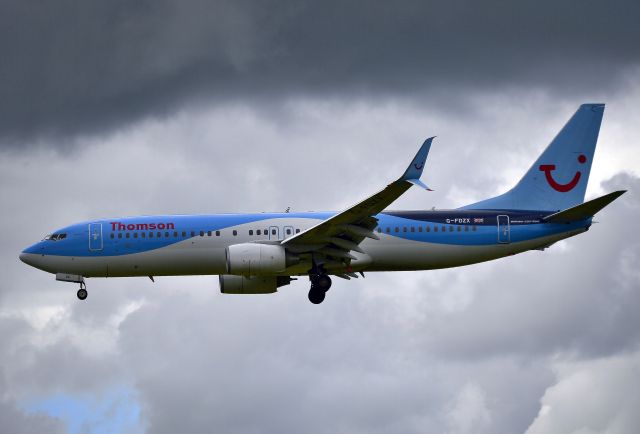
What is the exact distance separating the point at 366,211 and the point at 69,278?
16.4 metres

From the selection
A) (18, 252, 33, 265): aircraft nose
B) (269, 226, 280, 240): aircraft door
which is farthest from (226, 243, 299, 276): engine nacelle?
(18, 252, 33, 265): aircraft nose

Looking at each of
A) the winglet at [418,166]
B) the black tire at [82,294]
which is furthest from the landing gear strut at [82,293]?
the winglet at [418,166]

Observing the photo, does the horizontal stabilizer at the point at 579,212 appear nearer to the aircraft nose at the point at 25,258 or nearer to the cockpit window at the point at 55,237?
the cockpit window at the point at 55,237

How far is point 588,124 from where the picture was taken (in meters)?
66.1

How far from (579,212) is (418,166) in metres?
12.5

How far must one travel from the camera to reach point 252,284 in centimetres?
6331

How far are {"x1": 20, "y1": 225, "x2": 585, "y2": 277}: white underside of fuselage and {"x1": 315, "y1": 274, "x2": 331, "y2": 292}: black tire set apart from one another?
17.9 inches

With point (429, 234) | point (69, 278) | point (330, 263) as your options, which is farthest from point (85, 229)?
point (429, 234)

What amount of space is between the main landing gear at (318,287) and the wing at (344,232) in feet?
3.50

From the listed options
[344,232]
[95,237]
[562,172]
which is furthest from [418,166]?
[95,237]

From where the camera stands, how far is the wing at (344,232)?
180ft

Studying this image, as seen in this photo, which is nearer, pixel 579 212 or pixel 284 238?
pixel 579 212

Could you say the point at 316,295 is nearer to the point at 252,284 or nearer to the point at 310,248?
the point at 310,248

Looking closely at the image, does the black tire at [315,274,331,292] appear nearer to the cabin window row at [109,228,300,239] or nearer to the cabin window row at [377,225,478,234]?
the cabin window row at [109,228,300,239]
